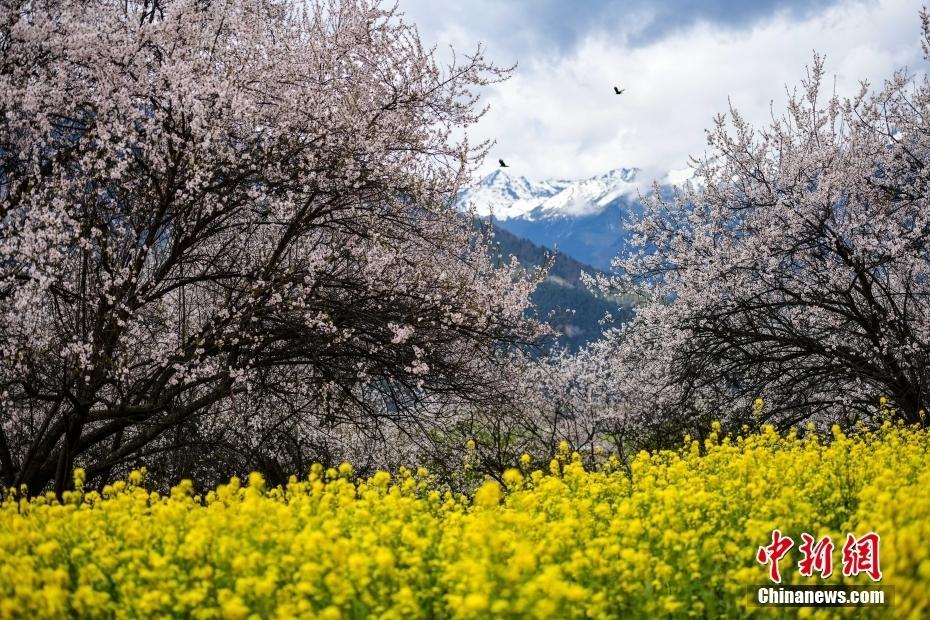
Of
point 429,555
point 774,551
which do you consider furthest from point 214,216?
point 774,551

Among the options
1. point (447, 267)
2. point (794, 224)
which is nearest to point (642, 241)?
point (794, 224)

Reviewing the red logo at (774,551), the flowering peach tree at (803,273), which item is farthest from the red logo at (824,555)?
the flowering peach tree at (803,273)

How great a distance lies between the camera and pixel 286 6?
44.1ft

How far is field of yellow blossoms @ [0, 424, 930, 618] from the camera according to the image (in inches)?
147

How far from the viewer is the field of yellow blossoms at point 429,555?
3732 millimetres

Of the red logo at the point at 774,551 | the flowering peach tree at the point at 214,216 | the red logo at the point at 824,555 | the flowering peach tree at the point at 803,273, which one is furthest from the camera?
the flowering peach tree at the point at 803,273

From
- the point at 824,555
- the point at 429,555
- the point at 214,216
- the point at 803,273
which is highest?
the point at 803,273

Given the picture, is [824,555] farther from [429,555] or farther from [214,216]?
[214,216]

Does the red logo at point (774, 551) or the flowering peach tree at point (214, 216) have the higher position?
the flowering peach tree at point (214, 216)

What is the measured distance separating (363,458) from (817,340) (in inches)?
386

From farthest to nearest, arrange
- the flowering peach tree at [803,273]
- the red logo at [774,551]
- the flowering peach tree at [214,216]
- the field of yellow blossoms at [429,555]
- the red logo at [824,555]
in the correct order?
the flowering peach tree at [803,273], the flowering peach tree at [214,216], the red logo at [774,551], the red logo at [824,555], the field of yellow blossoms at [429,555]

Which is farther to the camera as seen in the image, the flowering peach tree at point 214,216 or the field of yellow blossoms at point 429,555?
the flowering peach tree at point 214,216

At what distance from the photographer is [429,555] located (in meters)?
4.92

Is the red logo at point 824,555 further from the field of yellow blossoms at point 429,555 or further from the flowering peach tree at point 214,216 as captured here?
the flowering peach tree at point 214,216
